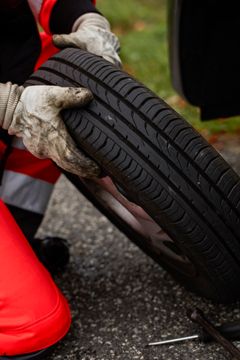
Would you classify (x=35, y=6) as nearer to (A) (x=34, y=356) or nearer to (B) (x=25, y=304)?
(B) (x=25, y=304)

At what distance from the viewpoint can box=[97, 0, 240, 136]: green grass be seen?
3814 mm

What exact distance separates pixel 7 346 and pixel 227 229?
621 millimetres

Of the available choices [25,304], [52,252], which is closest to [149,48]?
[52,252]

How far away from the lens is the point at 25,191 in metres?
2.24

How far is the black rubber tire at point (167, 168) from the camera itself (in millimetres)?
1657

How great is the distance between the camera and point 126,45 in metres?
5.17

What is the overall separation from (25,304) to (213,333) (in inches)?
19.1

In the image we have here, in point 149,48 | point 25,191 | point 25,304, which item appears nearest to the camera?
point 25,304

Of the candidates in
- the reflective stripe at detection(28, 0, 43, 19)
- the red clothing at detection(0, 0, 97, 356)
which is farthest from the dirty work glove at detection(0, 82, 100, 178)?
the reflective stripe at detection(28, 0, 43, 19)

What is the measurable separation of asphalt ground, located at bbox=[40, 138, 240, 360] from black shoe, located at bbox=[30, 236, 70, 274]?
0.04m

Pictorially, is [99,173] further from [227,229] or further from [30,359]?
[30,359]

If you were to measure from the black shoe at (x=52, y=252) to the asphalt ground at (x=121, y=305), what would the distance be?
40mm

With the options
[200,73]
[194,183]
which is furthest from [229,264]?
[200,73]

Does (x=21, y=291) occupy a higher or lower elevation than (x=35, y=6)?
lower
